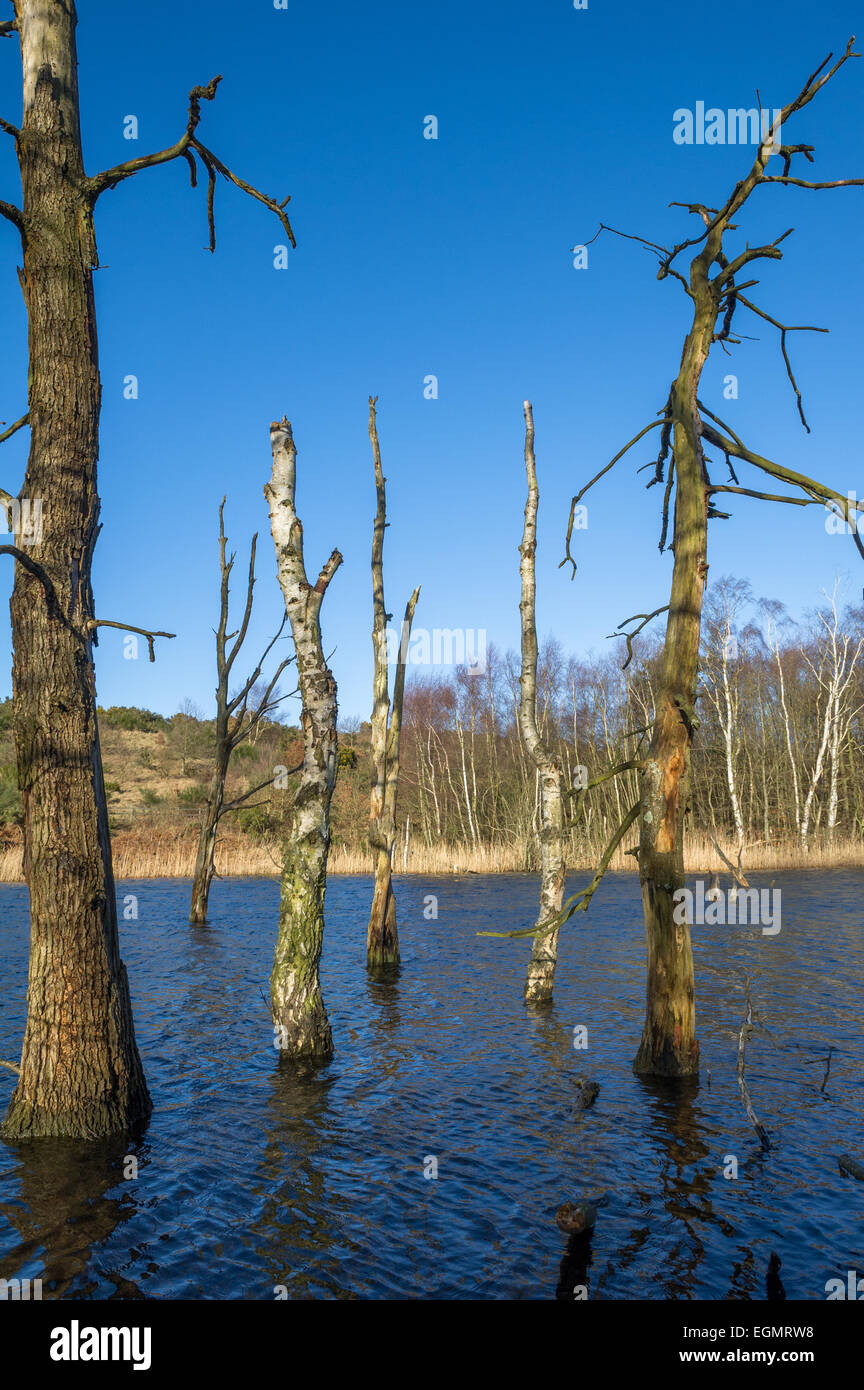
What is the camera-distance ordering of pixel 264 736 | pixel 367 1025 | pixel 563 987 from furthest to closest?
pixel 264 736
pixel 563 987
pixel 367 1025

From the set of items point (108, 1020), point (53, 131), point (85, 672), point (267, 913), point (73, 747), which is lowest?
point (267, 913)

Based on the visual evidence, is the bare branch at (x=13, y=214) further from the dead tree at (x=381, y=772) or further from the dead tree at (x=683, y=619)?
the dead tree at (x=381, y=772)

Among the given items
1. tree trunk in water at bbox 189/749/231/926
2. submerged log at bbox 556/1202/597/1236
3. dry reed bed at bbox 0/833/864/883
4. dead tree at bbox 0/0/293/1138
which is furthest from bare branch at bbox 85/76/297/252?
dry reed bed at bbox 0/833/864/883

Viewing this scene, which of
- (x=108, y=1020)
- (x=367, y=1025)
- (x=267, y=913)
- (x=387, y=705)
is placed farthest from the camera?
(x=267, y=913)

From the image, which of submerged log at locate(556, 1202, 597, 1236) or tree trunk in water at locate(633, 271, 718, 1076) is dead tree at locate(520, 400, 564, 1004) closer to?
tree trunk in water at locate(633, 271, 718, 1076)

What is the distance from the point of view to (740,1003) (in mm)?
11633

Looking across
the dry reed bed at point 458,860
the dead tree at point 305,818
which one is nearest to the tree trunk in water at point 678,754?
the dead tree at point 305,818

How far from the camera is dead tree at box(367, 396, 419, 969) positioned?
14.2 m

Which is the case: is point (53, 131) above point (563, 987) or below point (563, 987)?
above

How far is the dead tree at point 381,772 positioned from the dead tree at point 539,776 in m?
2.93

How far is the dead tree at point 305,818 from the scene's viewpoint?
849 centimetres

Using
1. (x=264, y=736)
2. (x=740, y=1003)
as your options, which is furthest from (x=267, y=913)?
(x=264, y=736)
